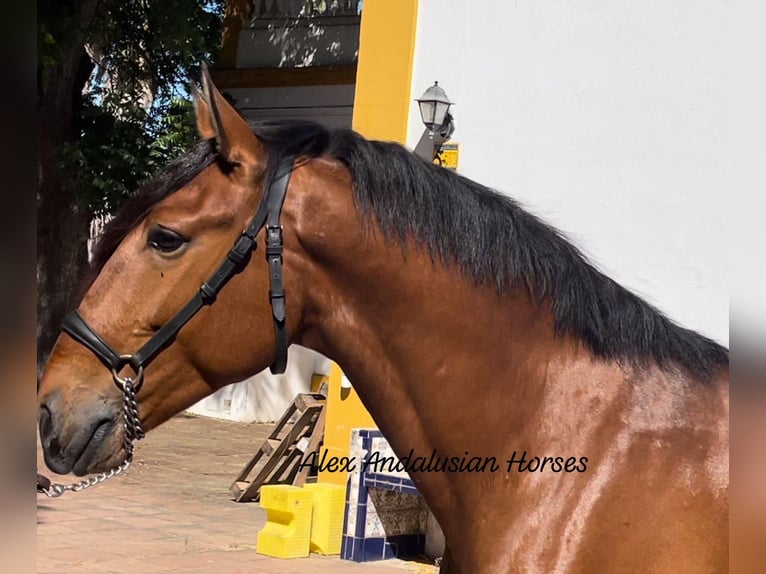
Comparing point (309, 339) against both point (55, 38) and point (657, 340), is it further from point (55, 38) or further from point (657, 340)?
point (55, 38)

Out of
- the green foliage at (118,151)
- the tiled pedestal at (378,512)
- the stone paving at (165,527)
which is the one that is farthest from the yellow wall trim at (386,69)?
the green foliage at (118,151)

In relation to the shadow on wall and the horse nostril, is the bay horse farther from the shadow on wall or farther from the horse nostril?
the shadow on wall

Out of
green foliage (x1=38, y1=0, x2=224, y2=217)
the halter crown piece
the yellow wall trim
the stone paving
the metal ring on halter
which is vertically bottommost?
the stone paving

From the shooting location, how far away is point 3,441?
1.71 meters

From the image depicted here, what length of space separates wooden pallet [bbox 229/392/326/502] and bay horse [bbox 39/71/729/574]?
6.13 metres

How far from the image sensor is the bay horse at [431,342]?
2.10 meters

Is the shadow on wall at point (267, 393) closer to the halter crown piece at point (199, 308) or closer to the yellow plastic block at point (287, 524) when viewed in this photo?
the yellow plastic block at point (287, 524)

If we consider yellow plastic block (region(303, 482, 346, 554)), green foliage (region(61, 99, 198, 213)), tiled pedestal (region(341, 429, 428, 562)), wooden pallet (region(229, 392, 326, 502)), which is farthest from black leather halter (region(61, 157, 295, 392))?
green foliage (region(61, 99, 198, 213))

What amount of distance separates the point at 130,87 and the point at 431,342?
10.8m

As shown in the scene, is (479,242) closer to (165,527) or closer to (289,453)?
(165,527)

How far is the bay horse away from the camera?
210 cm

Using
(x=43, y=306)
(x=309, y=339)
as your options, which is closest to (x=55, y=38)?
(x=43, y=306)

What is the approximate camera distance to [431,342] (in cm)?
223

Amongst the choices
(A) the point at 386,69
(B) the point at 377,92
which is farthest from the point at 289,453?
(A) the point at 386,69
